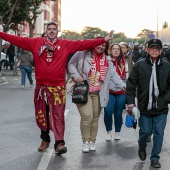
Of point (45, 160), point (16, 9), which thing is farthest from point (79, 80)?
point (16, 9)

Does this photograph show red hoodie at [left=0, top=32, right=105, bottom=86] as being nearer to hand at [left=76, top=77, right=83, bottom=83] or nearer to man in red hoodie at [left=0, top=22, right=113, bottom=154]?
man in red hoodie at [left=0, top=22, right=113, bottom=154]

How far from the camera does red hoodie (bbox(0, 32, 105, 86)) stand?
7.75 m

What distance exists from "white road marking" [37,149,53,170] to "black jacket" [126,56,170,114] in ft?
4.49

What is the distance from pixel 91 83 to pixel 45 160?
1.38 metres

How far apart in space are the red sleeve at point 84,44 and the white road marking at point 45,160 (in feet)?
4.97

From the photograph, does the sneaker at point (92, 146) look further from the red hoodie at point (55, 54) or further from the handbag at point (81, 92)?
the red hoodie at point (55, 54)

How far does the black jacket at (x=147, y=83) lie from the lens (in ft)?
23.1

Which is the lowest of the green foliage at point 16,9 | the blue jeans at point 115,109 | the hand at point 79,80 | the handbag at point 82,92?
the blue jeans at point 115,109

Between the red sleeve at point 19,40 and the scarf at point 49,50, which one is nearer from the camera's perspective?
the scarf at point 49,50

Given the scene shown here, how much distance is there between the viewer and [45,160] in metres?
7.50

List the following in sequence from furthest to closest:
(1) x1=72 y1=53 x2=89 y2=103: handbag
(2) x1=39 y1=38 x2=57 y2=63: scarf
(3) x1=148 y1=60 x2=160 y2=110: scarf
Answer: (1) x1=72 y1=53 x2=89 y2=103: handbag → (2) x1=39 y1=38 x2=57 y2=63: scarf → (3) x1=148 y1=60 x2=160 y2=110: scarf

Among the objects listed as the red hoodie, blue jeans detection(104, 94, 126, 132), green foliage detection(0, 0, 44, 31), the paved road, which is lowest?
the paved road

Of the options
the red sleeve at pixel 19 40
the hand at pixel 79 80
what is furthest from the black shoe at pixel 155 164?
the red sleeve at pixel 19 40

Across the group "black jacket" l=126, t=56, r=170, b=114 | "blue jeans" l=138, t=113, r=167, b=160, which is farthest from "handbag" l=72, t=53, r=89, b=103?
"blue jeans" l=138, t=113, r=167, b=160
